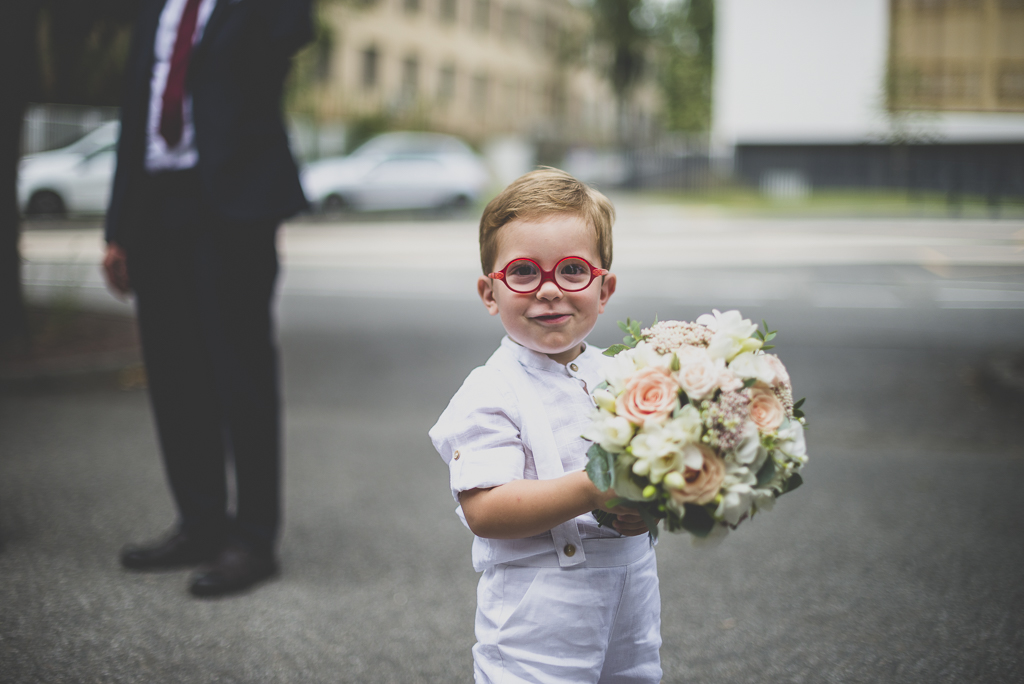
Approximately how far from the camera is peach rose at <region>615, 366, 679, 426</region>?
1331 millimetres

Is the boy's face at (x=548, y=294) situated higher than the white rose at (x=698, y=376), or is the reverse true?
the boy's face at (x=548, y=294)

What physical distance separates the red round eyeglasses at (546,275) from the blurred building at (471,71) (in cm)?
2366

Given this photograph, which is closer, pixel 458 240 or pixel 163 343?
pixel 163 343

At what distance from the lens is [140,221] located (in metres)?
3.10

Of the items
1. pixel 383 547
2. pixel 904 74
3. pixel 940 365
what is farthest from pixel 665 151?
pixel 383 547

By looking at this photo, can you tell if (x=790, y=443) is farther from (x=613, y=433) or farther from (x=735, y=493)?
(x=613, y=433)

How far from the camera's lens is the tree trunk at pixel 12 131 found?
→ 570 centimetres

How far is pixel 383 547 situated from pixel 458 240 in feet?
45.4

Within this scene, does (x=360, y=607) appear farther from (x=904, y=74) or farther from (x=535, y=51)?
(x=535, y=51)

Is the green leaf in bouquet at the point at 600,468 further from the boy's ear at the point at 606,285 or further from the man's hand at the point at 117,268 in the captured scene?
the man's hand at the point at 117,268

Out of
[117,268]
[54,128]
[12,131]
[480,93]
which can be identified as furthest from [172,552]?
[480,93]

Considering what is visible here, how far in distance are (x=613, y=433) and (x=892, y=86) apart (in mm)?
4450

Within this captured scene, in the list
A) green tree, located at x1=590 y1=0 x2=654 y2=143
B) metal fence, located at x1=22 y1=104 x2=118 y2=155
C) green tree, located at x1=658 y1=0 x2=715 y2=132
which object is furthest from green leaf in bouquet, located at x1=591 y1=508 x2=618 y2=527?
green tree, located at x1=590 y1=0 x2=654 y2=143

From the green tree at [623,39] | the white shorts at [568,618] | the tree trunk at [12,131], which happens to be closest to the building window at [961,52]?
the white shorts at [568,618]
